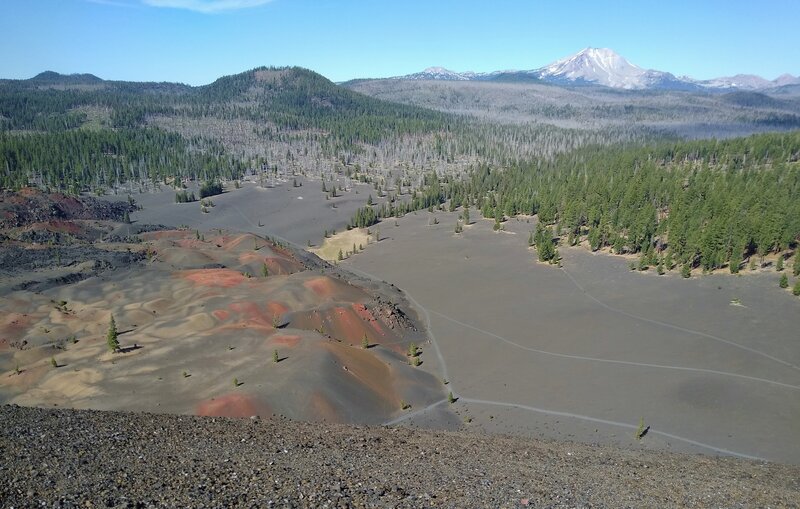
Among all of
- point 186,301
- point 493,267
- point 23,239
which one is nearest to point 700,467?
point 186,301

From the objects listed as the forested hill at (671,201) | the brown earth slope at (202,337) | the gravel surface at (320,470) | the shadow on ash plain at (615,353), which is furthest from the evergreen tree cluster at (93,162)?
the gravel surface at (320,470)

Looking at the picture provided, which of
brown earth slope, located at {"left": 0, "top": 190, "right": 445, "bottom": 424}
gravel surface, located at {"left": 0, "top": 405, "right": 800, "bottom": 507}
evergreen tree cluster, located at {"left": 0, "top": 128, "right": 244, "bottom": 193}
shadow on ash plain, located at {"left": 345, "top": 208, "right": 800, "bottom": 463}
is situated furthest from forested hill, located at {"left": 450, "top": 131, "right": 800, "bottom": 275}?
evergreen tree cluster, located at {"left": 0, "top": 128, "right": 244, "bottom": 193}

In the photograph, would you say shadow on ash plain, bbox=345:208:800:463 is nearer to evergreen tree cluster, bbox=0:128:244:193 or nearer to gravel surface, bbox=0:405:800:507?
gravel surface, bbox=0:405:800:507

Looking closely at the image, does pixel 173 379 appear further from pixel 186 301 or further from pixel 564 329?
pixel 564 329

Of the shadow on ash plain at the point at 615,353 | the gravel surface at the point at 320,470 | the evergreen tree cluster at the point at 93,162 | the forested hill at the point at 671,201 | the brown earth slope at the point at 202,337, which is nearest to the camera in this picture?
the gravel surface at the point at 320,470

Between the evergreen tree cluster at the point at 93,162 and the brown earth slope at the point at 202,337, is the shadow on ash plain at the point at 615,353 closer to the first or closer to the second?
the brown earth slope at the point at 202,337
